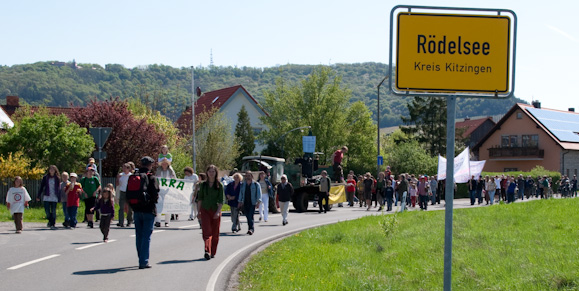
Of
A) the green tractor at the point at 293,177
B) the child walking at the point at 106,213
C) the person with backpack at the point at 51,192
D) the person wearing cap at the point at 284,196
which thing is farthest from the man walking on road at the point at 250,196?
the green tractor at the point at 293,177

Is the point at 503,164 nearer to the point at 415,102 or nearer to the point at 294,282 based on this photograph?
the point at 415,102

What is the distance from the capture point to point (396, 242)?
15.0 metres

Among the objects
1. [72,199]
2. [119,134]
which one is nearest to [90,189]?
[72,199]

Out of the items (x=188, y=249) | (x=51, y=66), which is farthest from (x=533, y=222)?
(x=51, y=66)

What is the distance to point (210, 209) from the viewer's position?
511 inches

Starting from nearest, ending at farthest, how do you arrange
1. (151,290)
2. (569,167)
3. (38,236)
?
(151,290) → (38,236) → (569,167)

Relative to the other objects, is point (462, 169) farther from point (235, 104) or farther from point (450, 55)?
point (235, 104)

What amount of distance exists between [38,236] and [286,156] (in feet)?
160

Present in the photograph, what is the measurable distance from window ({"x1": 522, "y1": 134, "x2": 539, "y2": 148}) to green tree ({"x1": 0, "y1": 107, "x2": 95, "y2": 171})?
57720 mm

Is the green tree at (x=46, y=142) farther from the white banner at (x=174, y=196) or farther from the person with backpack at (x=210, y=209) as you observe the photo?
the person with backpack at (x=210, y=209)

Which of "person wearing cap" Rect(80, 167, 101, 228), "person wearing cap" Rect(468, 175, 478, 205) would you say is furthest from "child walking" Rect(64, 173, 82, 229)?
"person wearing cap" Rect(468, 175, 478, 205)

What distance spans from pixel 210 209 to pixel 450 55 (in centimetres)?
835

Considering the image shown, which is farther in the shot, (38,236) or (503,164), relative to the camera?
(503,164)

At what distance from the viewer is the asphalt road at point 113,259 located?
9867mm
